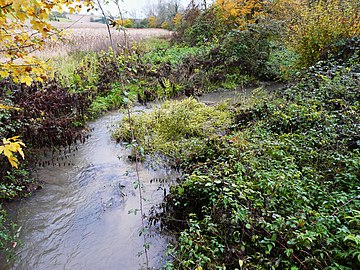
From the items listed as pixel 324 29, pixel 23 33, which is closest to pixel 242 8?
pixel 324 29

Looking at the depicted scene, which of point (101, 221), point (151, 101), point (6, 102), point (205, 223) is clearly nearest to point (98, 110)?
point (151, 101)

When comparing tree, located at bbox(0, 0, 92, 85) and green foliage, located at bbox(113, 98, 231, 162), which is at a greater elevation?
tree, located at bbox(0, 0, 92, 85)

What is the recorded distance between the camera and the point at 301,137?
3471 mm

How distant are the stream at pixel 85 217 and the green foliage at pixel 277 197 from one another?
1.44 ft

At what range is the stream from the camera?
284 centimetres

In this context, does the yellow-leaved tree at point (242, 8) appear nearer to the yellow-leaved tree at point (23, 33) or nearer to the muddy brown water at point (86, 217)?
the muddy brown water at point (86, 217)

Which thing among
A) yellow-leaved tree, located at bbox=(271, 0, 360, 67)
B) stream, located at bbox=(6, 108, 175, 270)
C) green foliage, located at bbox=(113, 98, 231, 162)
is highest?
yellow-leaved tree, located at bbox=(271, 0, 360, 67)

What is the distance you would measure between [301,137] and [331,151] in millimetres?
422

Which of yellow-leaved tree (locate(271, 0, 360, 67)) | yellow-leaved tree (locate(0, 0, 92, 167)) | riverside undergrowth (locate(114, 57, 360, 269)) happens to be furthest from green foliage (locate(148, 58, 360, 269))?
yellow-leaved tree (locate(271, 0, 360, 67))

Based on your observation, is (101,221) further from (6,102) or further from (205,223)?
(6,102)

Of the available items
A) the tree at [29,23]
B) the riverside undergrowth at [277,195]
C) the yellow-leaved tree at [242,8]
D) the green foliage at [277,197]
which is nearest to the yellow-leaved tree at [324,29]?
the riverside undergrowth at [277,195]

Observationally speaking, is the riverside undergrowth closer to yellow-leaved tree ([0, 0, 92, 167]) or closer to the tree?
yellow-leaved tree ([0, 0, 92, 167])

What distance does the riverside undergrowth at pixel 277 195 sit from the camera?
2.04 meters

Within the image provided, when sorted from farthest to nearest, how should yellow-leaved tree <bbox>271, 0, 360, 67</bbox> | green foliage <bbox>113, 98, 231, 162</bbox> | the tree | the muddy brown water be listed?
yellow-leaved tree <bbox>271, 0, 360, 67</bbox>
green foliage <bbox>113, 98, 231, 162</bbox>
the muddy brown water
the tree
